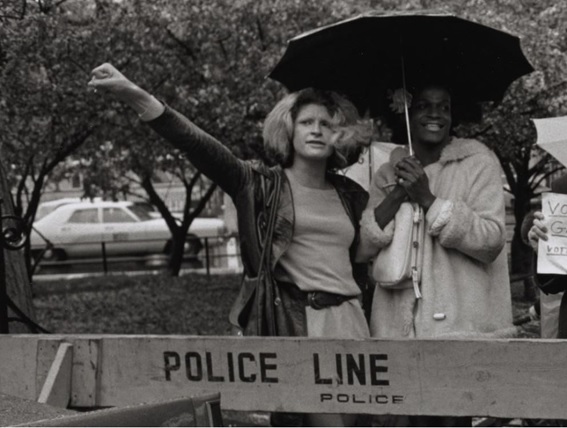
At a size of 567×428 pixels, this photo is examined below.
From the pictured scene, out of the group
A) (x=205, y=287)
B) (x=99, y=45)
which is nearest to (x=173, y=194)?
(x=205, y=287)

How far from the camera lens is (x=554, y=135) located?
4863 mm

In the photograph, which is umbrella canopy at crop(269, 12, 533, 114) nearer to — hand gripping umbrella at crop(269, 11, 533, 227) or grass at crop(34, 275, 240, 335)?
hand gripping umbrella at crop(269, 11, 533, 227)

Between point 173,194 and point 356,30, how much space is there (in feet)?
122

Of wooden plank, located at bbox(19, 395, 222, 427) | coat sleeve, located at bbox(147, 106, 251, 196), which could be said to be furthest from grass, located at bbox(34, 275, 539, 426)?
wooden plank, located at bbox(19, 395, 222, 427)

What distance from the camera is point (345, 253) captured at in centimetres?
512

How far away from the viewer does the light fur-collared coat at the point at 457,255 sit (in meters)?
4.87

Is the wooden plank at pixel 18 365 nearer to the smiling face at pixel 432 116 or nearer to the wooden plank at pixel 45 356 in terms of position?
the wooden plank at pixel 45 356

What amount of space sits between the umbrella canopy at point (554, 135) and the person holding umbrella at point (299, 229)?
0.82 meters

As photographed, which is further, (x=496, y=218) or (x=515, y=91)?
(x=515, y=91)

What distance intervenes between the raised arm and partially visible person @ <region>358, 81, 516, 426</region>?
67cm

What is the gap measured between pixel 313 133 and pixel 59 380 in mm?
1534

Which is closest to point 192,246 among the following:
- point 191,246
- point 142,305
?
point 191,246

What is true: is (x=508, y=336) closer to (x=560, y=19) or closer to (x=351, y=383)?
(x=351, y=383)

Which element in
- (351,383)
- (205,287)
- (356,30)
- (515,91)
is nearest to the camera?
(351,383)
